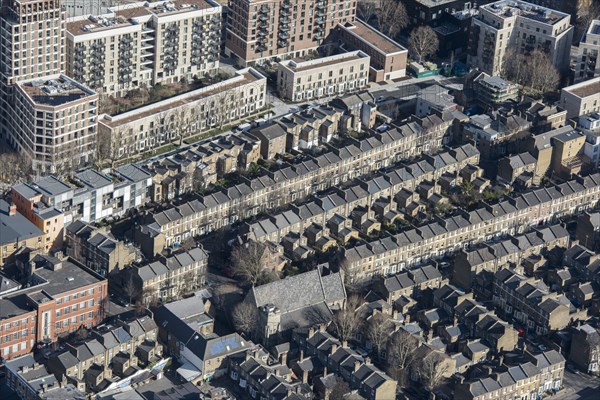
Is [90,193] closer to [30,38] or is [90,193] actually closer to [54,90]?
[54,90]

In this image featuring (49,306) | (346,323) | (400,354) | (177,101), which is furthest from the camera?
(177,101)

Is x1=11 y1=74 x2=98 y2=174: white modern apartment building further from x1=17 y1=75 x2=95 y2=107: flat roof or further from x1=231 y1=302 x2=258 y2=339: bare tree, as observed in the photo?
x1=231 y1=302 x2=258 y2=339: bare tree

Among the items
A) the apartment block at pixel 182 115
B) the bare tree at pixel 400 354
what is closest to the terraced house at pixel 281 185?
the apartment block at pixel 182 115

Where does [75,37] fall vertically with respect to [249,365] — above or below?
above

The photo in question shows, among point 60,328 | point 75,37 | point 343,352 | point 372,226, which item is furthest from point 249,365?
point 75,37

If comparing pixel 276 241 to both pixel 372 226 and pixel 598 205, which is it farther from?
pixel 598 205

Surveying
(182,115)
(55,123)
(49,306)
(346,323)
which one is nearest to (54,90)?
(55,123)
